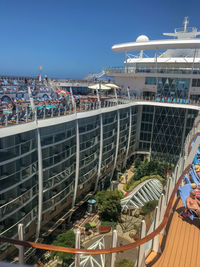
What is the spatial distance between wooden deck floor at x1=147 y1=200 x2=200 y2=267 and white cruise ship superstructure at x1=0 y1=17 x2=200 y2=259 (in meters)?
8.82

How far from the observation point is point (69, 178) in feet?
63.0

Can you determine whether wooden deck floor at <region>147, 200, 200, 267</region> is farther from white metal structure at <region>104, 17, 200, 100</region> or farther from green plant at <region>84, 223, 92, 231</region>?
white metal structure at <region>104, 17, 200, 100</region>

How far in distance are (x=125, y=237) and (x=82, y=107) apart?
36.2 feet

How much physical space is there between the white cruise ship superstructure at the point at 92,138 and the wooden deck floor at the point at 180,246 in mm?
8825

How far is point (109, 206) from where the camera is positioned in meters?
20.4

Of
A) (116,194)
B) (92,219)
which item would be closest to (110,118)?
(116,194)

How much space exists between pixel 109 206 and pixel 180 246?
12780 mm

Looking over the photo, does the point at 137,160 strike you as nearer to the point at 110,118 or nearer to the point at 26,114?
the point at 110,118

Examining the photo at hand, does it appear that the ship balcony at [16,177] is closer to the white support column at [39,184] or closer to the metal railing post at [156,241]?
the white support column at [39,184]

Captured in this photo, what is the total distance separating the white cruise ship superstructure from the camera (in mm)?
13906

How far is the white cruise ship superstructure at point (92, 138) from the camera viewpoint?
13.9 metres

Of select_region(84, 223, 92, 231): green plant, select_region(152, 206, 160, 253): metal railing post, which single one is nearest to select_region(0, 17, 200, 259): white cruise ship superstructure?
select_region(84, 223, 92, 231): green plant

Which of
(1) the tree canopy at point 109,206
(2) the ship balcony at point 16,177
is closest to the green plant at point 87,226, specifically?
(1) the tree canopy at point 109,206

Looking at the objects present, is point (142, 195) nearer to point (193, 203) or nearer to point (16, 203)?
point (16, 203)
